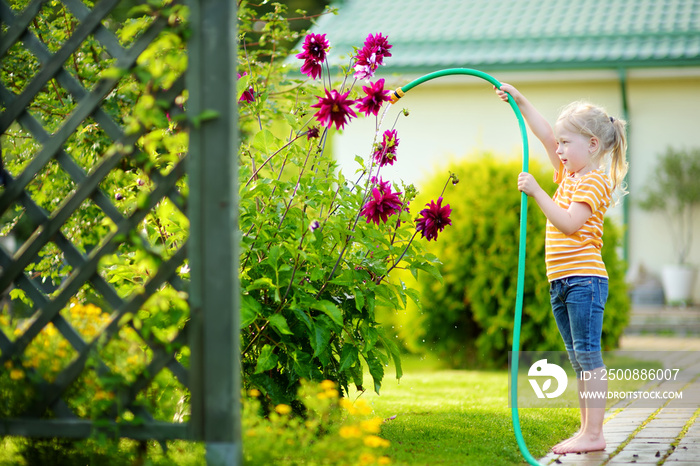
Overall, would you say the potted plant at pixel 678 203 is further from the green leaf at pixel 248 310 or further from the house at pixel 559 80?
the green leaf at pixel 248 310

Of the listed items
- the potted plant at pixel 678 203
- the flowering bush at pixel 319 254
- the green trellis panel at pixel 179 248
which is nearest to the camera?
the green trellis panel at pixel 179 248

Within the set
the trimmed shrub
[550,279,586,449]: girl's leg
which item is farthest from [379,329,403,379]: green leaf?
the trimmed shrub

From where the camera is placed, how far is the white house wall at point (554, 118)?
9.22 metres

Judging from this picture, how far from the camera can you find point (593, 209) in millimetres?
2945

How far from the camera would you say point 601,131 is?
3070 millimetres

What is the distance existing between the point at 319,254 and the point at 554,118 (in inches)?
270

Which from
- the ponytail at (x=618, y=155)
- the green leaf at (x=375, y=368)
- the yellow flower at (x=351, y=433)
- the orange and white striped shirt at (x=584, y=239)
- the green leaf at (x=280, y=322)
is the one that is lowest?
the yellow flower at (x=351, y=433)

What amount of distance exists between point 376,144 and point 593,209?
898 mm

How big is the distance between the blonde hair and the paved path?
1.03 m

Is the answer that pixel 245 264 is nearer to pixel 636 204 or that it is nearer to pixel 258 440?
pixel 258 440

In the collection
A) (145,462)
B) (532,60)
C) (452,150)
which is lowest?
(145,462)

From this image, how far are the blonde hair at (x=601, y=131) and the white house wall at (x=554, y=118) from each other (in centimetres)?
571

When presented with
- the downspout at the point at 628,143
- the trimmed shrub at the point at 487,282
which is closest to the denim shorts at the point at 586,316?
the trimmed shrub at the point at 487,282

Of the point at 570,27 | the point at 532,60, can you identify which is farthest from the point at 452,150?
the point at 570,27
